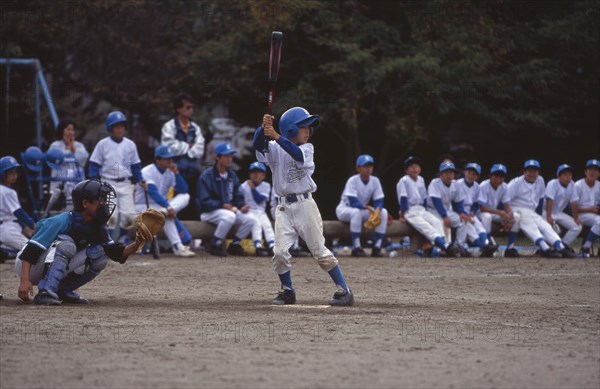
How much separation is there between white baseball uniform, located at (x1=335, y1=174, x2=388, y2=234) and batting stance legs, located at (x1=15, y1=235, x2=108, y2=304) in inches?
290

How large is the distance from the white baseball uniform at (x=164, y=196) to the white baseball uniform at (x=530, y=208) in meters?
5.63

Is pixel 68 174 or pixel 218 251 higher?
pixel 68 174

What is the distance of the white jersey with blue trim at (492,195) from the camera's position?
16875 mm

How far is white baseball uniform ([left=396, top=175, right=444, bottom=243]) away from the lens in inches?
640

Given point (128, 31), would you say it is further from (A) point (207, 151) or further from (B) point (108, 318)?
(B) point (108, 318)

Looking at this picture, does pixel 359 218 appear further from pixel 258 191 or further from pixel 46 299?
pixel 46 299

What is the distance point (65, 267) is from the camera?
351 inches

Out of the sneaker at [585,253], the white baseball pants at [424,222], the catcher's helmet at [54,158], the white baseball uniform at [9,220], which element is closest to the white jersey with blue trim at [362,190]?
the white baseball pants at [424,222]

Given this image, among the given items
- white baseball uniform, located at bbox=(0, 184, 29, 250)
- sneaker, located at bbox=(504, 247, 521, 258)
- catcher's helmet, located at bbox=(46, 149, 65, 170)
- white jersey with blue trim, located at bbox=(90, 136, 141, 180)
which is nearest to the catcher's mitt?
white baseball uniform, located at bbox=(0, 184, 29, 250)

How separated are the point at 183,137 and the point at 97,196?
6.88 meters

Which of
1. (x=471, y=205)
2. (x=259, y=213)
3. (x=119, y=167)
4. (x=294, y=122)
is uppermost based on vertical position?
(x=294, y=122)

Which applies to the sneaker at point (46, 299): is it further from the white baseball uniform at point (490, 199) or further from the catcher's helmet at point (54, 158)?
the white baseball uniform at point (490, 199)

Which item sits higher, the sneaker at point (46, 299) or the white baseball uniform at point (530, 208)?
the white baseball uniform at point (530, 208)

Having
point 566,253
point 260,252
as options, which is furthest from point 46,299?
point 566,253
